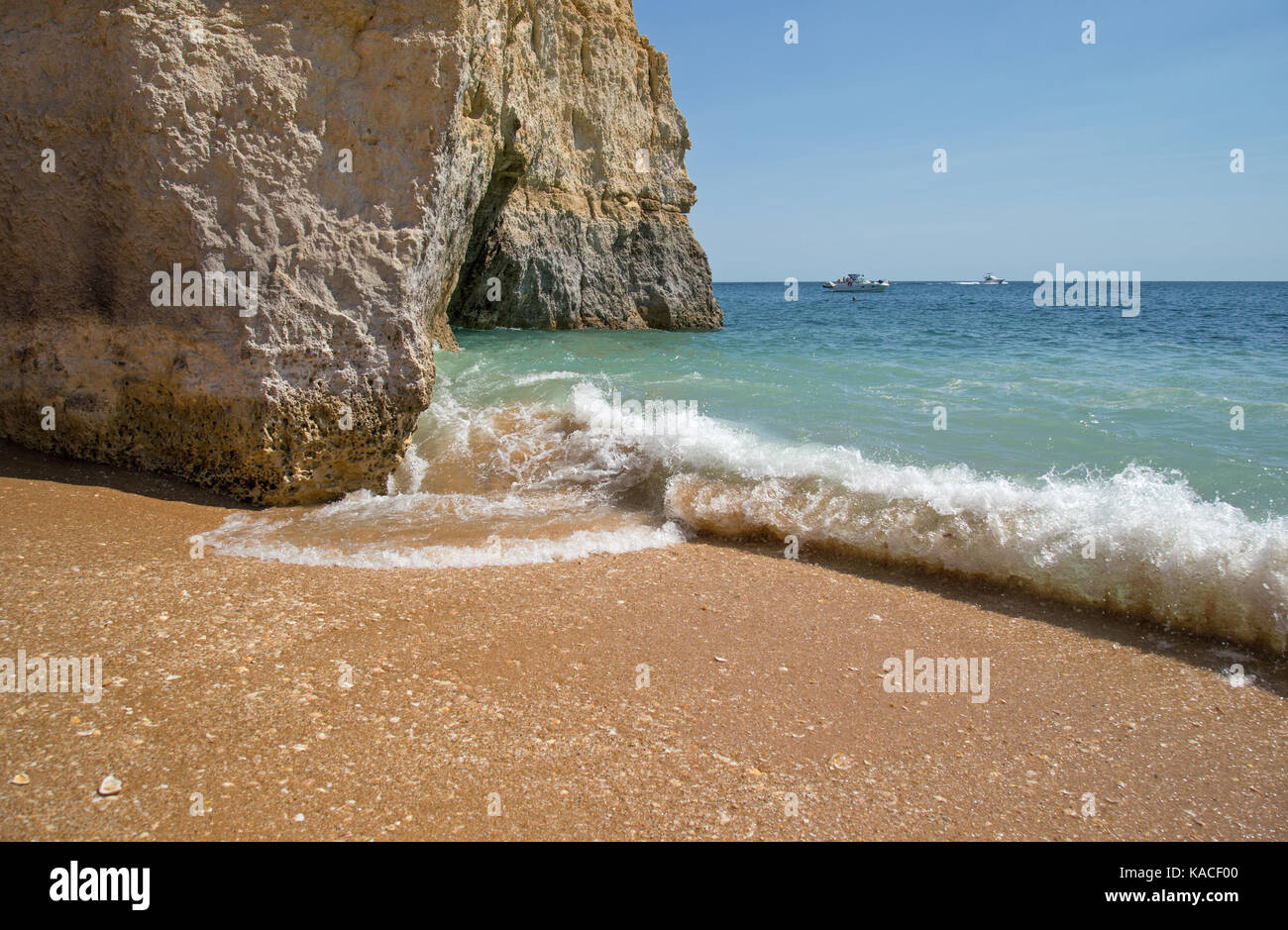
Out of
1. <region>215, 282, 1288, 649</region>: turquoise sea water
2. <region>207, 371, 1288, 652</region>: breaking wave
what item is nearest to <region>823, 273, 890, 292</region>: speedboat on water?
<region>215, 282, 1288, 649</region>: turquoise sea water

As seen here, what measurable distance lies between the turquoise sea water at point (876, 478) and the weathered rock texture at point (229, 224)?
92 cm

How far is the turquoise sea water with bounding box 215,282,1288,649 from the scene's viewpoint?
4500 mm

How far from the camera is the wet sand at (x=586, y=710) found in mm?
2547

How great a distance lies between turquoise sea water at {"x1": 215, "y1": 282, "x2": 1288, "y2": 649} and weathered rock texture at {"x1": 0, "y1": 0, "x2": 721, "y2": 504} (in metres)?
0.92

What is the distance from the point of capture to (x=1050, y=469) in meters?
6.45

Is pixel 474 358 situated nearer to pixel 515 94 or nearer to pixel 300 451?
pixel 515 94

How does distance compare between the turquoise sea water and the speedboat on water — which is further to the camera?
the speedboat on water

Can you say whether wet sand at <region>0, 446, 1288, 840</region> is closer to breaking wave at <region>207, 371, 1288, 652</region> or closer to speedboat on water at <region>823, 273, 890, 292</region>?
breaking wave at <region>207, 371, 1288, 652</region>

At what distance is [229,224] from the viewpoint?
5.11m
